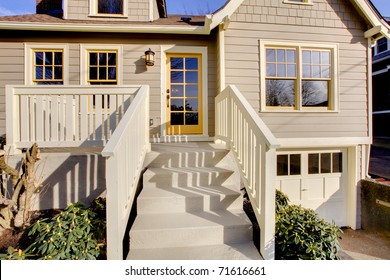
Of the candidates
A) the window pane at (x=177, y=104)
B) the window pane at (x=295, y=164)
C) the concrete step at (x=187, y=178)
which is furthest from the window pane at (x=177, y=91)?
the window pane at (x=295, y=164)

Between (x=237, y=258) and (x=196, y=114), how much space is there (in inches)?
113

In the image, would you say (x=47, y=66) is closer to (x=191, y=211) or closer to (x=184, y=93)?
(x=184, y=93)

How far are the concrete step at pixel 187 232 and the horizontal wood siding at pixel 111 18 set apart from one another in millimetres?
4050

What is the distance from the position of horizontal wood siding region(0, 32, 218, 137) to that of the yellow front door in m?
0.21

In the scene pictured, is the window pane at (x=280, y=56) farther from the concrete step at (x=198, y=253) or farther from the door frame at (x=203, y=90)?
the concrete step at (x=198, y=253)

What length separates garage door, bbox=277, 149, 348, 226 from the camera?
397cm

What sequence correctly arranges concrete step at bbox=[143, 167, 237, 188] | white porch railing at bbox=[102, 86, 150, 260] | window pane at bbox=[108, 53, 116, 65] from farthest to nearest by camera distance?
1. window pane at bbox=[108, 53, 116, 65]
2. concrete step at bbox=[143, 167, 237, 188]
3. white porch railing at bbox=[102, 86, 150, 260]

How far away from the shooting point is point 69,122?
8.89 ft

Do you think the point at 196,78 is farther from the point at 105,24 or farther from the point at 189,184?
the point at 189,184

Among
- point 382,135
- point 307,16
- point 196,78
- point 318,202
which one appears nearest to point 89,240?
point 196,78

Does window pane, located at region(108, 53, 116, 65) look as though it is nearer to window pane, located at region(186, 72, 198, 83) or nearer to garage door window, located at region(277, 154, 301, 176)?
window pane, located at region(186, 72, 198, 83)

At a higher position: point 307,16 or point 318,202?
point 307,16

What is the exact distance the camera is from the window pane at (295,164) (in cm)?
398

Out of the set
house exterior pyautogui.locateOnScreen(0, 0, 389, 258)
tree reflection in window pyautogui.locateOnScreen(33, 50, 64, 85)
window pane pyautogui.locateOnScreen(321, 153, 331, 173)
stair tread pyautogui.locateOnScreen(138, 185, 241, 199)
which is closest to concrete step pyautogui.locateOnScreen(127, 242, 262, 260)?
stair tread pyautogui.locateOnScreen(138, 185, 241, 199)
